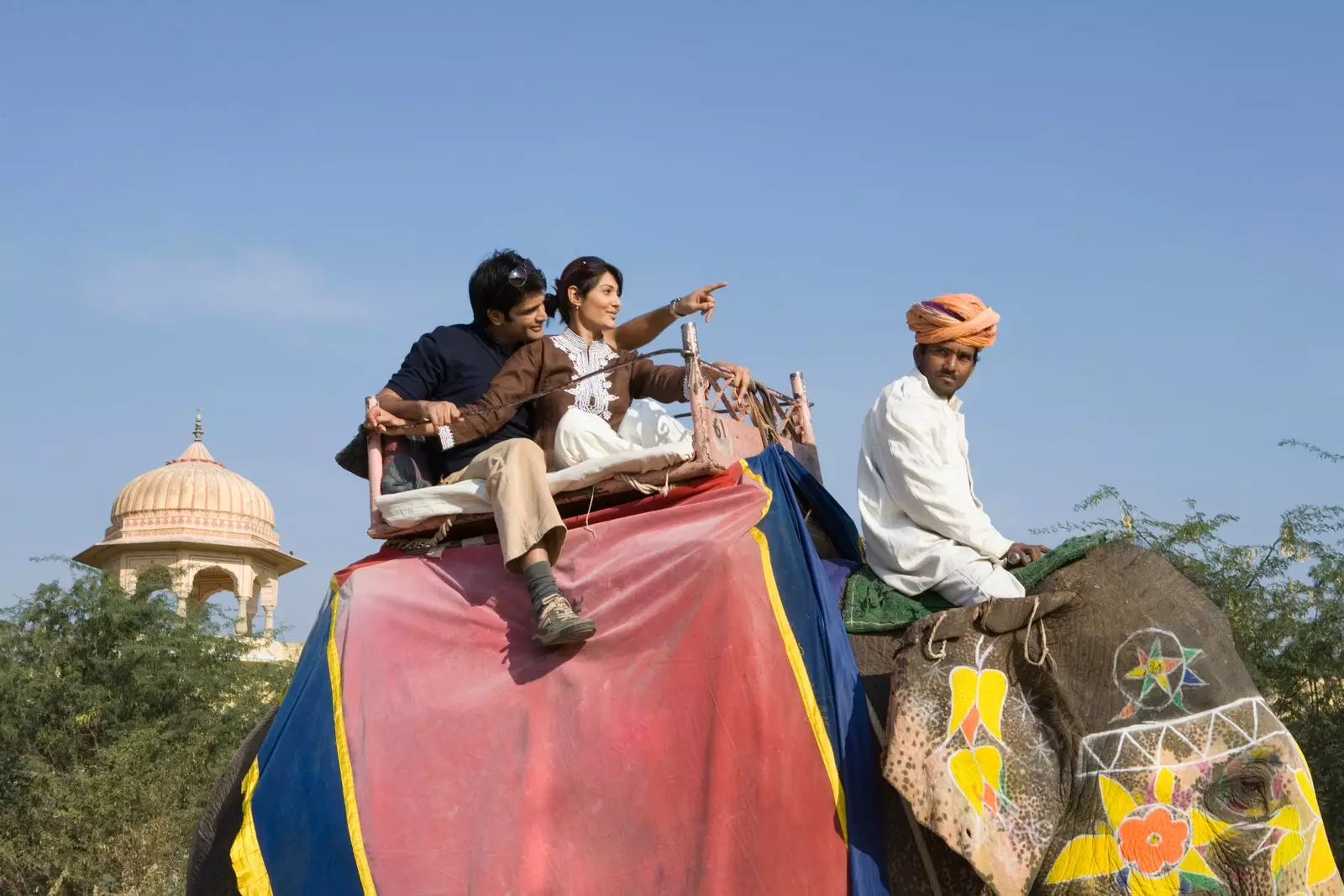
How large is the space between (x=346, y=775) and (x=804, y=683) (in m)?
1.58

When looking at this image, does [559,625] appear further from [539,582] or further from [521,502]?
[521,502]

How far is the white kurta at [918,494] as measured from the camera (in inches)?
209

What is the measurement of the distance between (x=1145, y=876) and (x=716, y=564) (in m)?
1.67

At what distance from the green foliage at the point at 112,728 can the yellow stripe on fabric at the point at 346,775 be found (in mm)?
9088

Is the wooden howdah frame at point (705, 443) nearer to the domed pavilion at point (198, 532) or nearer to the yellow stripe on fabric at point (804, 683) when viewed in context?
the yellow stripe on fabric at point (804, 683)

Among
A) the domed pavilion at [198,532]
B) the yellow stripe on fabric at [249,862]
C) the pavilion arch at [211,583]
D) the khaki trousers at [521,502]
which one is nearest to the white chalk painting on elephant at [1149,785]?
the khaki trousers at [521,502]

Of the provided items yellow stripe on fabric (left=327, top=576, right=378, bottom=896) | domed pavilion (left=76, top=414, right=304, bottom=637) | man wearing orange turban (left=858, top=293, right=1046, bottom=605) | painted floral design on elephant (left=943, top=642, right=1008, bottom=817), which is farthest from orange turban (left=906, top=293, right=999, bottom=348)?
domed pavilion (left=76, top=414, right=304, bottom=637)

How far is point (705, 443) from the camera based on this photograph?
5.57 meters

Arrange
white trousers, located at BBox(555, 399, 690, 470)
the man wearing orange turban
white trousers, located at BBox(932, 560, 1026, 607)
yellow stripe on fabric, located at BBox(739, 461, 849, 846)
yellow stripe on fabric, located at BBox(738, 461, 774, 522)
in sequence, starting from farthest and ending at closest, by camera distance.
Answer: white trousers, located at BBox(555, 399, 690, 470) < yellow stripe on fabric, located at BBox(738, 461, 774, 522) < the man wearing orange turban < white trousers, located at BBox(932, 560, 1026, 607) < yellow stripe on fabric, located at BBox(739, 461, 849, 846)

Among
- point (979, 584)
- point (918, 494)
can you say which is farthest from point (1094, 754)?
point (918, 494)

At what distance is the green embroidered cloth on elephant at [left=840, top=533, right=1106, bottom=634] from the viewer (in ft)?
16.9

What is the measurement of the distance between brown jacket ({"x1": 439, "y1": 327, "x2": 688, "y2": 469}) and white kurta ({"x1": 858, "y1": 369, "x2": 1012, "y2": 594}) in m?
1.04

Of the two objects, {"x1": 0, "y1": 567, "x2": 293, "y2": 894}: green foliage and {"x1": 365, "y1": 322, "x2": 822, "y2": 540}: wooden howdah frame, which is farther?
{"x1": 0, "y1": 567, "x2": 293, "y2": 894}: green foliage

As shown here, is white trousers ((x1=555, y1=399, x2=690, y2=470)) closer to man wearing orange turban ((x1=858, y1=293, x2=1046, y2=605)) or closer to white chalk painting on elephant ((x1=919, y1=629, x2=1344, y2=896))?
man wearing orange turban ((x1=858, y1=293, x2=1046, y2=605))
